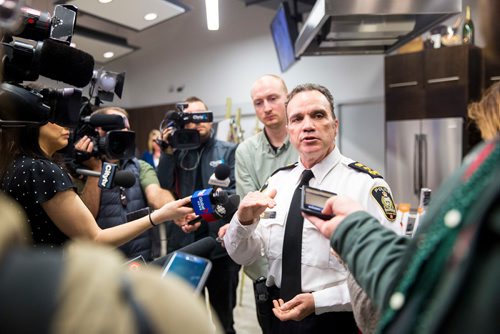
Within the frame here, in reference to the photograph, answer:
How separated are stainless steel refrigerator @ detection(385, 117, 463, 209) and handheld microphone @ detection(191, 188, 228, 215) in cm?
317

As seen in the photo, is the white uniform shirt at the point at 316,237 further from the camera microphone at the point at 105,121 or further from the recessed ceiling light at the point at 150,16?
the recessed ceiling light at the point at 150,16

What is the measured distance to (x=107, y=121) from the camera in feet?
4.83

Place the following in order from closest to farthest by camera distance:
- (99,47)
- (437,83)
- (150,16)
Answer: (150,16) < (437,83) < (99,47)

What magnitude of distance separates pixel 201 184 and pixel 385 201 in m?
1.14

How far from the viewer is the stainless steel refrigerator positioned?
12.9 feet

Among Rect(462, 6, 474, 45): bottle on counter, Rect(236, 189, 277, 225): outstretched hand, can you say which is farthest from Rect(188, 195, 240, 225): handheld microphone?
Rect(462, 6, 474, 45): bottle on counter

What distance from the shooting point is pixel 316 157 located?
1.42 meters

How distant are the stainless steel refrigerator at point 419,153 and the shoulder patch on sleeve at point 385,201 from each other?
2.91m

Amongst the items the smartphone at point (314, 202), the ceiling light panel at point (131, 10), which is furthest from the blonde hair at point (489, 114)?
the ceiling light panel at point (131, 10)

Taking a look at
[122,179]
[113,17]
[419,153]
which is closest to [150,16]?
[113,17]

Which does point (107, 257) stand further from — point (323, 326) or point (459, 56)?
point (459, 56)

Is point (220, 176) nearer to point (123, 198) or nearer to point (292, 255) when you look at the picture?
point (123, 198)

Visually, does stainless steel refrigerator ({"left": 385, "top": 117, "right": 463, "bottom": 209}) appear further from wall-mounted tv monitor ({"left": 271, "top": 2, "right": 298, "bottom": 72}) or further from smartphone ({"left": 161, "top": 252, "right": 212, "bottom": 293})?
smartphone ({"left": 161, "top": 252, "right": 212, "bottom": 293})

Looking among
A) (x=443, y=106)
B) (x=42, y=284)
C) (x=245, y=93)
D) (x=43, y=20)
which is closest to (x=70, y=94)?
(x=43, y=20)
